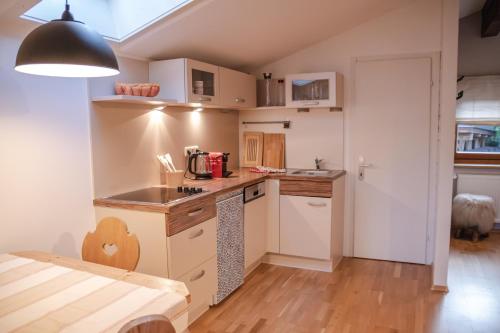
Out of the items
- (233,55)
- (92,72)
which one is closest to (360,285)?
(233,55)

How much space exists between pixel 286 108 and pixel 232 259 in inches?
67.3

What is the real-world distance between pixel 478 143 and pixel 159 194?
4604 mm

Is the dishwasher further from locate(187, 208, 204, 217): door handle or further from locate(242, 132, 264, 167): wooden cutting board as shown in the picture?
locate(242, 132, 264, 167): wooden cutting board

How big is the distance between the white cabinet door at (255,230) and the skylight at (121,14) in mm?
1625

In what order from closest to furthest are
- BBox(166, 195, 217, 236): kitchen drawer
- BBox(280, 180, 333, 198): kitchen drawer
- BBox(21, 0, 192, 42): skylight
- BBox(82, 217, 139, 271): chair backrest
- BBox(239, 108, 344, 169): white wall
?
1. BBox(82, 217, 139, 271): chair backrest
2. BBox(166, 195, 217, 236): kitchen drawer
3. BBox(21, 0, 192, 42): skylight
4. BBox(280, 180, 333, 198): kitchen drawer
5. BBox(239, 108, 344, 169): white wall

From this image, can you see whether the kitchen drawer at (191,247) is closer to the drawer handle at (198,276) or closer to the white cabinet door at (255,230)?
the drawer handle at (198,276)

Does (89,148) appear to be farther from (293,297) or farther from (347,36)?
(347,36)

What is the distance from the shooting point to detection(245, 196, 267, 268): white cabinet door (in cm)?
338

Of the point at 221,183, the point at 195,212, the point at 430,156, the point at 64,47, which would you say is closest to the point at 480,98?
the point at 430,156

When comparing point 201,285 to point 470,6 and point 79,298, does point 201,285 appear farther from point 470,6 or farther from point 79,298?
point 470,6

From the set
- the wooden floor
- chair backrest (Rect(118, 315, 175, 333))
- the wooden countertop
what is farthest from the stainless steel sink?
chair backrest (Rect(118, 315, 175, 333))

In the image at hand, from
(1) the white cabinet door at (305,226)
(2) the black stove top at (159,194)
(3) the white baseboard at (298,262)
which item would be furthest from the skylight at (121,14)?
(3) the white baseboard at (298,262)

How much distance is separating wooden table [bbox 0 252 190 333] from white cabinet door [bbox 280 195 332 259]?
2.22 m

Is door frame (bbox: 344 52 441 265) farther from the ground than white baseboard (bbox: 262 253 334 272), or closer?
farther from the ground
